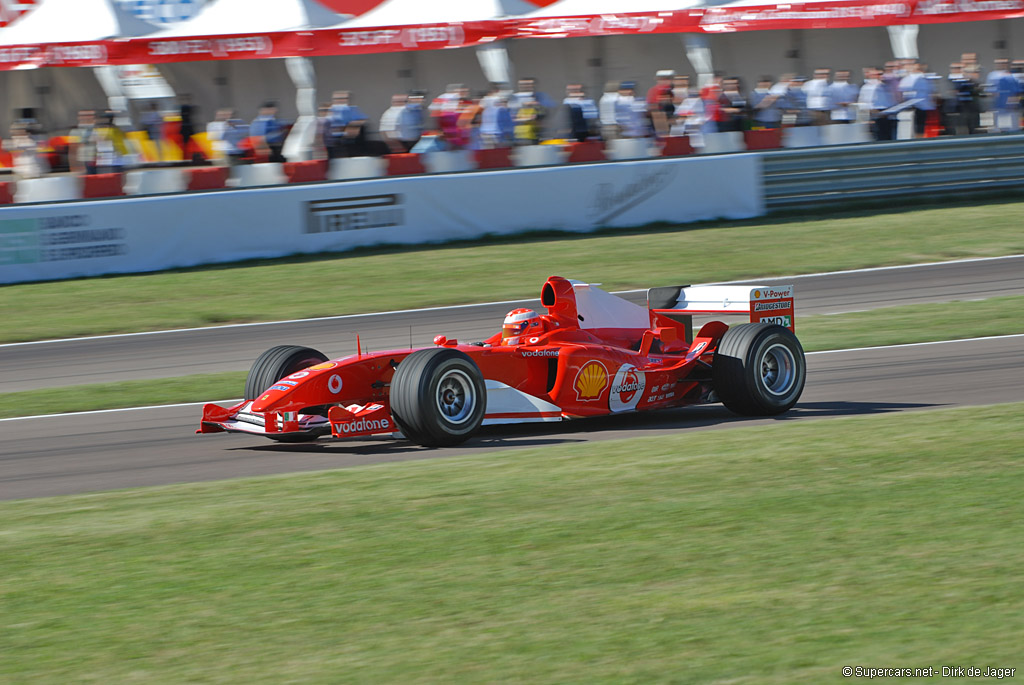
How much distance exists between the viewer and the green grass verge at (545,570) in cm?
430

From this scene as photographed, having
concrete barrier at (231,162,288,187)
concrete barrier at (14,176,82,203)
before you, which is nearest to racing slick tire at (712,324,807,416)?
concrete barrier at (231,162,288,187)

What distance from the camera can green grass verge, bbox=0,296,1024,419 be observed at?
1097 cm

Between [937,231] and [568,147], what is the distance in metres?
5.30

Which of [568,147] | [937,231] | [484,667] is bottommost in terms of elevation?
[484,667]

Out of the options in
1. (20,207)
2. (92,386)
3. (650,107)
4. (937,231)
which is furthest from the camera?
(650,107)

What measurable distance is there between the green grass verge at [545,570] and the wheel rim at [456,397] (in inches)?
25.5

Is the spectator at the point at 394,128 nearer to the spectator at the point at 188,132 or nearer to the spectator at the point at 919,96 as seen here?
the spectator at the point at 188,132

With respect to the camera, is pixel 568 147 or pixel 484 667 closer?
pixel 484 667

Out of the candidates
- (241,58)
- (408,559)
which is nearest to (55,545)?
(408,559)

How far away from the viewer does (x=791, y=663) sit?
4098 millimetres

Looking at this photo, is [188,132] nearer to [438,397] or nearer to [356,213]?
[356,213]

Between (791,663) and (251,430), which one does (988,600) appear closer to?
(791,663)

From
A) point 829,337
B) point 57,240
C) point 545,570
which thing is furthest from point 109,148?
point 545,570

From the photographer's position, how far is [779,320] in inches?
390
